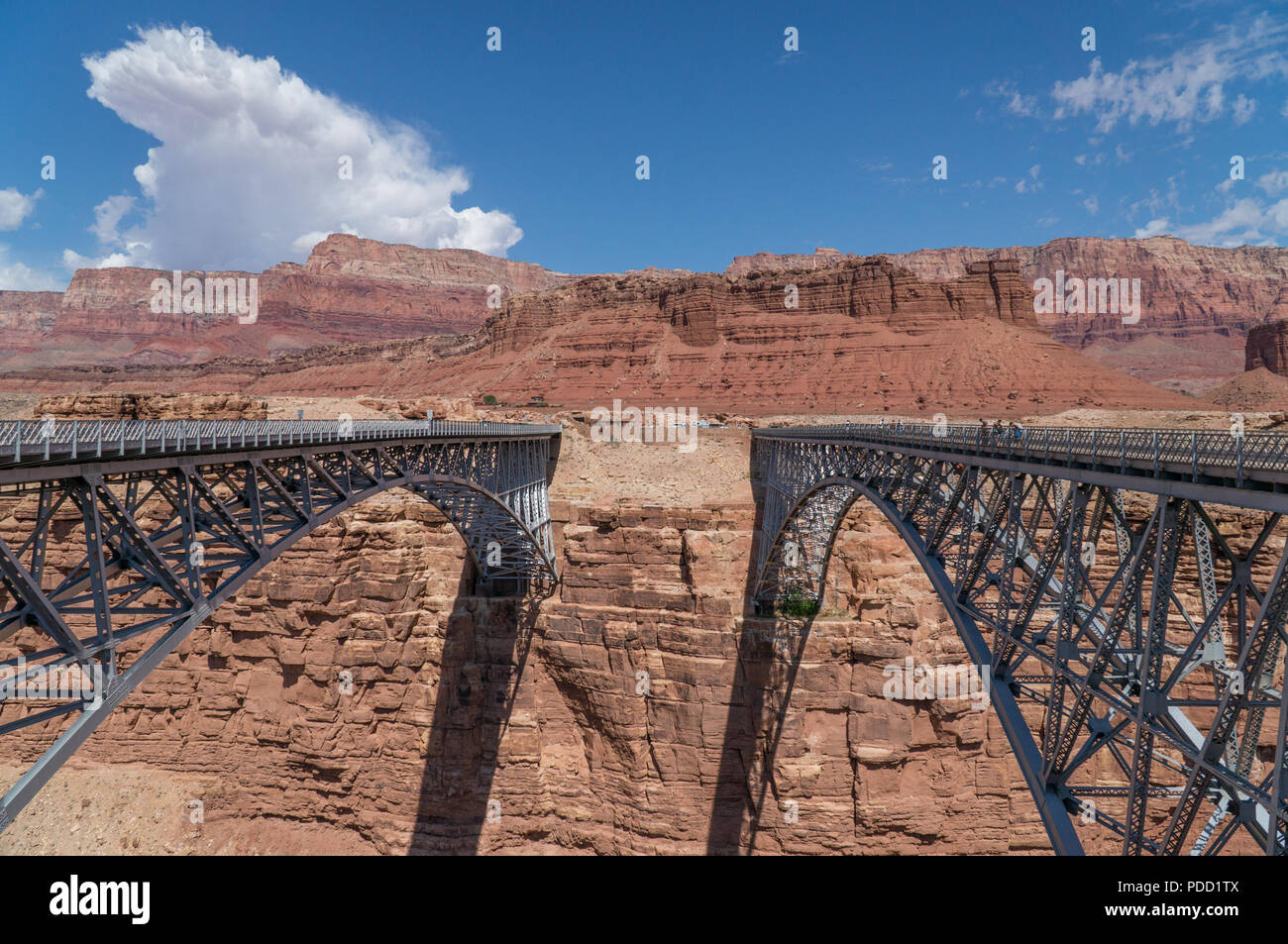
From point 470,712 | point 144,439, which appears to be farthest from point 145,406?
point 144,439

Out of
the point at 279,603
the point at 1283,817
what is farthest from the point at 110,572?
the point at 279,603

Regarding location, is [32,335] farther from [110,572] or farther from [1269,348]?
[1269,348]

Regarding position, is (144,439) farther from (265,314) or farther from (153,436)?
(265,314)

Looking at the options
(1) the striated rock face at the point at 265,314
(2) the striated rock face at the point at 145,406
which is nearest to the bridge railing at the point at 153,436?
(2) the striated rock face at the point at 145,406

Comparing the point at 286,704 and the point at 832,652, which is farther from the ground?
the point at 832,652

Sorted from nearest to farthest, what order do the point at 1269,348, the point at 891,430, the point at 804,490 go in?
the point at 891,430
the point at 804,490
the point at 1269,348

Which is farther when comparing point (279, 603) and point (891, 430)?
point (279, 603)

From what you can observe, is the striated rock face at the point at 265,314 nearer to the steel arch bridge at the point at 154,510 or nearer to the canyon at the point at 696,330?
the canyon at the point at 696,330
